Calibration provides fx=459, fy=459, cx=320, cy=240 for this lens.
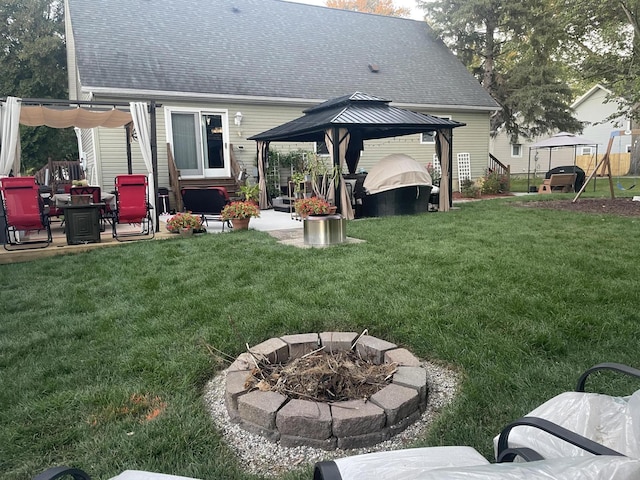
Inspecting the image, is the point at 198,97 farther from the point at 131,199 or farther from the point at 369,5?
the point at 369,5

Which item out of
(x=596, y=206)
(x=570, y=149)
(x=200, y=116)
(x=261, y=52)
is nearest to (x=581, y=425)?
(x=596, y=206)

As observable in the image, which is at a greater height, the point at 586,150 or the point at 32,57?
the point at 32,57

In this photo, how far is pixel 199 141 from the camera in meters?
13.0

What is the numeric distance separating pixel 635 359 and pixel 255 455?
7.80 ft

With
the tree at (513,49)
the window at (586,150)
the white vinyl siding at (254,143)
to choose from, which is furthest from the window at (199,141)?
the window at (586,150)

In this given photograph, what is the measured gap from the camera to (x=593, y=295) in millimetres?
3982

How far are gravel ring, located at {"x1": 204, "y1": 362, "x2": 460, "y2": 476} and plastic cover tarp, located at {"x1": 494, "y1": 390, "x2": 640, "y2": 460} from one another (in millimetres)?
728

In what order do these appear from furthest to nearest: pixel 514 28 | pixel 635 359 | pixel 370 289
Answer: pixel 514 28 → pixel 370 289 → pixel 635 359

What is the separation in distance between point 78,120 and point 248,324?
8813 millimetres

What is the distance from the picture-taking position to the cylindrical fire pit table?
6668 mm

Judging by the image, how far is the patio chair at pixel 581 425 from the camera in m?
1.38

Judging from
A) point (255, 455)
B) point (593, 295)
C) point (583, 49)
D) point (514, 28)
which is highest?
point (514, 28)

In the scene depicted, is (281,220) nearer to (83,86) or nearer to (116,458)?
(83,86)

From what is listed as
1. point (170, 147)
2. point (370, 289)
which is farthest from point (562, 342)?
point (170, 147)
